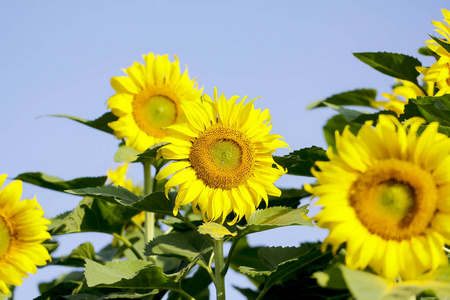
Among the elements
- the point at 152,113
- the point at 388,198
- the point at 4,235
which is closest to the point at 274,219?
the point at 388,198

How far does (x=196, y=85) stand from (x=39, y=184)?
0.86m

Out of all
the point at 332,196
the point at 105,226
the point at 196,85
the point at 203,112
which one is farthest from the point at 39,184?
the point at 332,196

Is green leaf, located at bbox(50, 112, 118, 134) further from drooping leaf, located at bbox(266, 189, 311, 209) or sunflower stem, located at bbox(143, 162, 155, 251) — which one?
drooping leaf, located at bbox(266, 189, 311, 209)

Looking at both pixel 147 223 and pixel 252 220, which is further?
pixel 147 223

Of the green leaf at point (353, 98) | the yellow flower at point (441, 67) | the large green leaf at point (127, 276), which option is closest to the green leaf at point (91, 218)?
the large green leaf at point (127, 276)

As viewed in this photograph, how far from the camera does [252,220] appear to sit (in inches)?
76.9

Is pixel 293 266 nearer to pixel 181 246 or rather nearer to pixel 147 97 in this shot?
pixel 181 246

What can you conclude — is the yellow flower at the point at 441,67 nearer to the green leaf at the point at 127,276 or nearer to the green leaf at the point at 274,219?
the green leaf at the point at 274,219

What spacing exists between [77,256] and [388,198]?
1673mm

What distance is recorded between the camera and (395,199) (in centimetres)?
150

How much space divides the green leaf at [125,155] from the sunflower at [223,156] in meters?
0.57

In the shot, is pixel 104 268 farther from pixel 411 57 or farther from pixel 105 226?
pixel 411 57

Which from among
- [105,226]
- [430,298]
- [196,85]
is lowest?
[430,298]

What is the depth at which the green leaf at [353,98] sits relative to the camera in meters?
2.89
